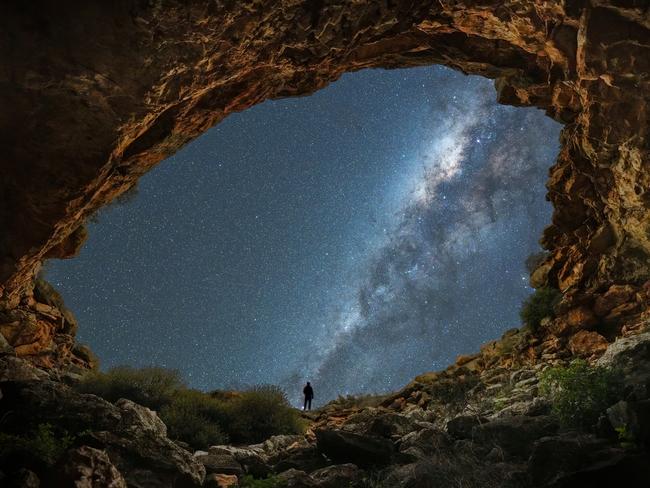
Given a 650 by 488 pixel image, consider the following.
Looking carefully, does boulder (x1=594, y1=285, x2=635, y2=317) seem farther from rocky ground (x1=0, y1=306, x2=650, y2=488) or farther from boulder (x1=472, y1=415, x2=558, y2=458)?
boulder (x1=472, y1=415, x2=558, y2=458)

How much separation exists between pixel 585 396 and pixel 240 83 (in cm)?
948

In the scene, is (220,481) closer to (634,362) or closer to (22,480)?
(22,480)

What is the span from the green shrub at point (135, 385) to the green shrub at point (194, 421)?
470mm

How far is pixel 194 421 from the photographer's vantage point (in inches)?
451

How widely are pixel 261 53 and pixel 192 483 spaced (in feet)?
27.0

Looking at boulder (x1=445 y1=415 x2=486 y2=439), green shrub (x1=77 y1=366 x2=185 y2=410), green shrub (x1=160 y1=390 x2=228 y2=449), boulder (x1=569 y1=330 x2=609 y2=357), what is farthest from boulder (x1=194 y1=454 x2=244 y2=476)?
boulder (x1=569 y1=330 x2=609 y2=357)

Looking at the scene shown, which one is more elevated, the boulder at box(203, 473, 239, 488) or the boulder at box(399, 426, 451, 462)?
the boulder at box(399, 426, 451, 462)

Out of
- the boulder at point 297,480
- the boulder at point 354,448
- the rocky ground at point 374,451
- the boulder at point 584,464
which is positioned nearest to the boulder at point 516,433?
the rocky ground at point 374,451

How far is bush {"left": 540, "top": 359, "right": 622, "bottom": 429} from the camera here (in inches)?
265

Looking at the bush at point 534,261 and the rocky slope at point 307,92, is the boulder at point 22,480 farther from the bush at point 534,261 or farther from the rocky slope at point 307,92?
the bush at point 534,261

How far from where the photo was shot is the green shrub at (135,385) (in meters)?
12.4

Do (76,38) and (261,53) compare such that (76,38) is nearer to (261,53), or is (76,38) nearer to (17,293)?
(261,53)

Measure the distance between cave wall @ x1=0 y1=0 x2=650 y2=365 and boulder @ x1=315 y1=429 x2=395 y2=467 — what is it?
6.59 m

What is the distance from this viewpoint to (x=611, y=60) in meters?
9.96
